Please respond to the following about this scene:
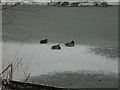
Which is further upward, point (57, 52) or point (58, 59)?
point (57, 52)

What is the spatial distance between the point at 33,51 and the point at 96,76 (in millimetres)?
2976

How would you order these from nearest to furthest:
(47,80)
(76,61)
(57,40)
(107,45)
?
(47,80)
(76,61)
(107,45)
(57,40)

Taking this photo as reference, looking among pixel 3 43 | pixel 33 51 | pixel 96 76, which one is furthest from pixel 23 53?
pixel 96 76

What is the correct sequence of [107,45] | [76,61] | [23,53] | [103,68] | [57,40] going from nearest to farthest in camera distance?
1. [103,68]
2. [76,61]
3. [23,53]
4. [107,45]
5. [57,40]

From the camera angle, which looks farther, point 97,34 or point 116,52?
point 97,34

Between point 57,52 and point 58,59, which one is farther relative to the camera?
point 57,52

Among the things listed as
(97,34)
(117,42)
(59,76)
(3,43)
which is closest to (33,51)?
(3,43)

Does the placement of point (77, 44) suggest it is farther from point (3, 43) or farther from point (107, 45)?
point (3, 43)

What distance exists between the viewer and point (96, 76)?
658 centimetres

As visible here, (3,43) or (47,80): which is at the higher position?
(3,43)

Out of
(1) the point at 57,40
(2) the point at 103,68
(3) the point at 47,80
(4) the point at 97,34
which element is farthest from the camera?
(4) the point at 97,34

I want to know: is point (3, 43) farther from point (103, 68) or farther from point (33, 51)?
point (103, 68)

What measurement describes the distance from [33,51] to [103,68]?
2741 millimetres

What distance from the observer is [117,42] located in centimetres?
1017
